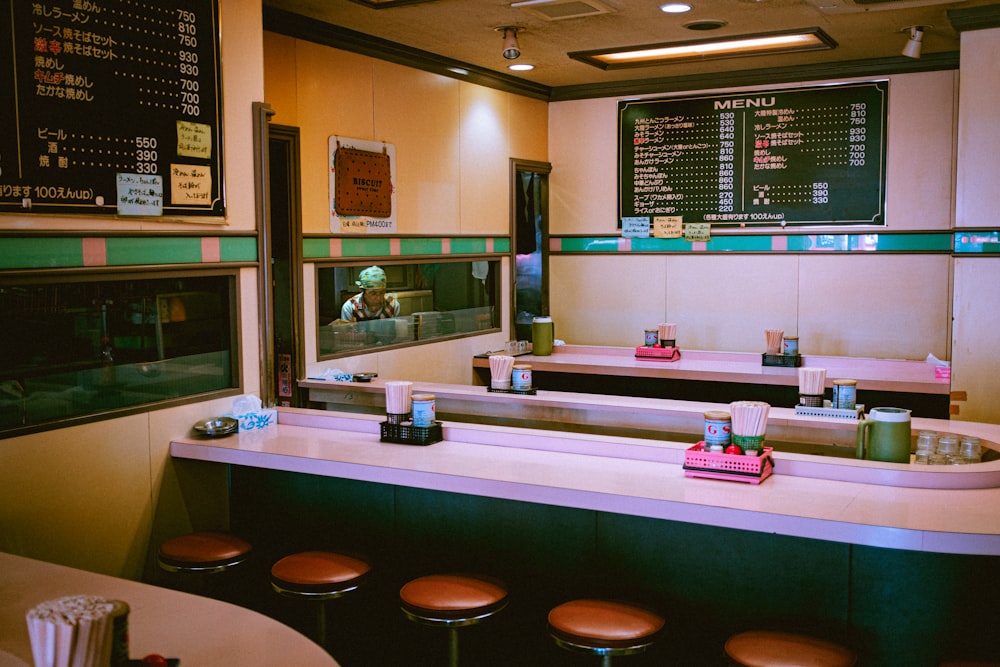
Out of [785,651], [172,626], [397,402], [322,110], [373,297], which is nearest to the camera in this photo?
[172,626]

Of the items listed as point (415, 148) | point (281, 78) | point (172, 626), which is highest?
point (281, 78)

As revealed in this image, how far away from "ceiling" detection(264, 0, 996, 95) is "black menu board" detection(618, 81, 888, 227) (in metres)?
0.35

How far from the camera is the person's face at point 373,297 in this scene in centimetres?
525

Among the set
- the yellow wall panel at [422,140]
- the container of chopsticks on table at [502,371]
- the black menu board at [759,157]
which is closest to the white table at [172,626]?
the container of chopsticks on table at [502,371]

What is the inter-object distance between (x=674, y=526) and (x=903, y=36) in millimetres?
3947

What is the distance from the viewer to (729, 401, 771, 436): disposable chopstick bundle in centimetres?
280

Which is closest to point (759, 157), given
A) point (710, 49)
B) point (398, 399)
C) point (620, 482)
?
point (710, 49)

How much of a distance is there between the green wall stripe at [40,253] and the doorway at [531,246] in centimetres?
410

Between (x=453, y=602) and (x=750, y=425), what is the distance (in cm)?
106

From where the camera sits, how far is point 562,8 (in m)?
4.50

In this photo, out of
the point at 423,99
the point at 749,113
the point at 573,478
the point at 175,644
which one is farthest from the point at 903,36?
the point at 175,644

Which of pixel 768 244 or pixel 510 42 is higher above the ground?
pixel 510 42

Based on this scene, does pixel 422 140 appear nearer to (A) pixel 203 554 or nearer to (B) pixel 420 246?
(B) pixel 420 246

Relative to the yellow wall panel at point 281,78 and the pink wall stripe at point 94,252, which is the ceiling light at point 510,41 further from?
the pink wall stripe at point 94,252
